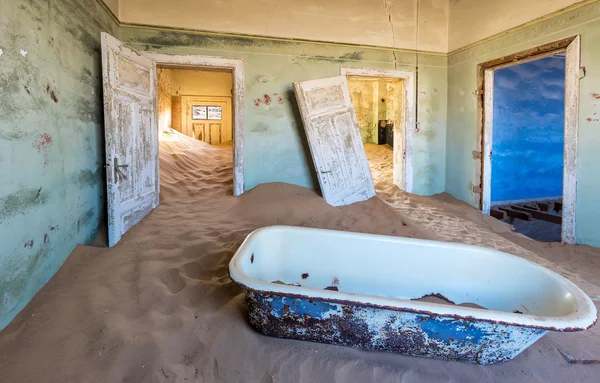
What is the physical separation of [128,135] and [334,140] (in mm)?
2557

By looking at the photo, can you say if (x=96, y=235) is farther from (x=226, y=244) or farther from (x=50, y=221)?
(x=226, y=244)

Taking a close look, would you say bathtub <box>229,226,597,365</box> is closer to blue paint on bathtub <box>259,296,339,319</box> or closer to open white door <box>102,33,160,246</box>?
blue paint on bathtub <box>259,296,339,319</box>

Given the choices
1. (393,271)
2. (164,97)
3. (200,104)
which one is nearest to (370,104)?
(200,104)

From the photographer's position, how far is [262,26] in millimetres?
4684

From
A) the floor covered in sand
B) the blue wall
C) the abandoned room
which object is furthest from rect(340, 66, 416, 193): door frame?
the floor covered in sand

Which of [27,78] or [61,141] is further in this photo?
[61,141]

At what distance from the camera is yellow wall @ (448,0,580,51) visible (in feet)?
13.2

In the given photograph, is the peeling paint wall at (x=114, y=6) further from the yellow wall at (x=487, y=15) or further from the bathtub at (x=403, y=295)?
the yellow wall at (x=487, y=15)

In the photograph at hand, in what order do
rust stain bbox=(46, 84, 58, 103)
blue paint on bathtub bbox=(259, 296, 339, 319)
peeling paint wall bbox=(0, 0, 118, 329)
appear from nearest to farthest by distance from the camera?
blue paint on bathtub bbox=(259, 296, 339, 319) < peeling paint wall bbox=(0, 0, 118, 329) < rust stain bbox=(46, 84, 58, 103)

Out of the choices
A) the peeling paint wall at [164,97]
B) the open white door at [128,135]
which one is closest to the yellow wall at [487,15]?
the open white door at [128,135]

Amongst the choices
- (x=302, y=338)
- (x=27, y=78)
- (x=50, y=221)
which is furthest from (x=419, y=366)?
(x=27, y=78)

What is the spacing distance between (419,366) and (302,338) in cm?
61

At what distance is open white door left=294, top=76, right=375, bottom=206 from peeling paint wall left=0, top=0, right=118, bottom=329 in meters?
2.48

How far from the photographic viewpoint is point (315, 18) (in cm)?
488
